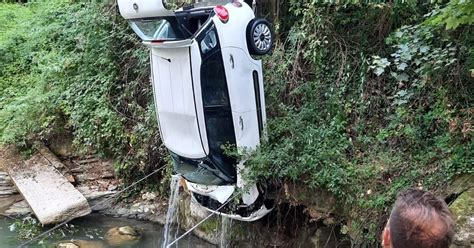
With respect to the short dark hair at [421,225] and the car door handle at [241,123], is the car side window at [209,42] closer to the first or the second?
the car door handle at [241,123]

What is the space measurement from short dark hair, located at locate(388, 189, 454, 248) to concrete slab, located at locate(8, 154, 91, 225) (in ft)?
18.4

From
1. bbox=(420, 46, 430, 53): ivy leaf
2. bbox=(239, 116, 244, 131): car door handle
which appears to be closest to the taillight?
bbox=(239, 116, 244, 131): car door handle

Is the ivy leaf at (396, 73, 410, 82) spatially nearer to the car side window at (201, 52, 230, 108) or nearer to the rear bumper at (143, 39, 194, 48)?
the car side window at (201, 52, 230, 108)

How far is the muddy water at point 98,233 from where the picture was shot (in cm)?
589

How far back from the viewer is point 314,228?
4.78 meters

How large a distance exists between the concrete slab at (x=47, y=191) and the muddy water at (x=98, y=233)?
0.56ft

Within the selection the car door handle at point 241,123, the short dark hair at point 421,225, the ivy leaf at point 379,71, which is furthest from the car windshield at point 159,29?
the short dark hair at point 421,225

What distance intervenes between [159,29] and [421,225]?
3550mm

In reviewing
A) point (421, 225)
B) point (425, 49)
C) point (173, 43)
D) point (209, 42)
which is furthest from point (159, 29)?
point (421, 225)

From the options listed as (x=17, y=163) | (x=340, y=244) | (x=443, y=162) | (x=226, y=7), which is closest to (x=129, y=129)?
(x=17, y=163)

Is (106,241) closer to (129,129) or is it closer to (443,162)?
(129,129)

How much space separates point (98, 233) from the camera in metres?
6.22

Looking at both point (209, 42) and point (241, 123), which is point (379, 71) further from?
point (209, 42)

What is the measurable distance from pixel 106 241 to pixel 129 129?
5.03ft
